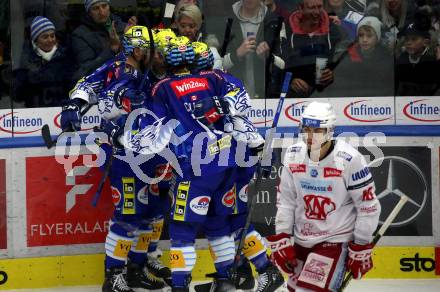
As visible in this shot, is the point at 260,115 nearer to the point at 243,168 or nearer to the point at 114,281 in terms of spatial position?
the point at 243,168

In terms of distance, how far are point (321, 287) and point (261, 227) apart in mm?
2230

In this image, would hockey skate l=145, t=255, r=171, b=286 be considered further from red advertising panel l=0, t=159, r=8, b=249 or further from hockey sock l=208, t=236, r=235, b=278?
red advertising panel l=0, t=159, r=8, b=249

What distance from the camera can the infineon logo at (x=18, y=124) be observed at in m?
8.09

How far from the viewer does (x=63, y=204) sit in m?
8.32

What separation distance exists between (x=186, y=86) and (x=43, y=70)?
1445 mm

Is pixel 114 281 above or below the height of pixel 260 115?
below

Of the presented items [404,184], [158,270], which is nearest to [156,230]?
[158,270]

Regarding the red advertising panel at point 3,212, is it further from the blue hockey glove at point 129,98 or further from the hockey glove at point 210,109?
the hockey glove at point 210,109

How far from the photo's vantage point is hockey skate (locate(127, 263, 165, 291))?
26.8ft

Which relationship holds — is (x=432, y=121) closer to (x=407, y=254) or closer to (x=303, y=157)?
(x=407, y=254)

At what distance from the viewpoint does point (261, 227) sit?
841 centimetres

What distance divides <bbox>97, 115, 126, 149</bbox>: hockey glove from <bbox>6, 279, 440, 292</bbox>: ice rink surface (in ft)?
3.67

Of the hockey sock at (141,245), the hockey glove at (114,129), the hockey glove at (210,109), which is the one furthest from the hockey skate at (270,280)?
the hockey glove at (114,129)

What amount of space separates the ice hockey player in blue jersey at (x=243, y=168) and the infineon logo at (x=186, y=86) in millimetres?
182
